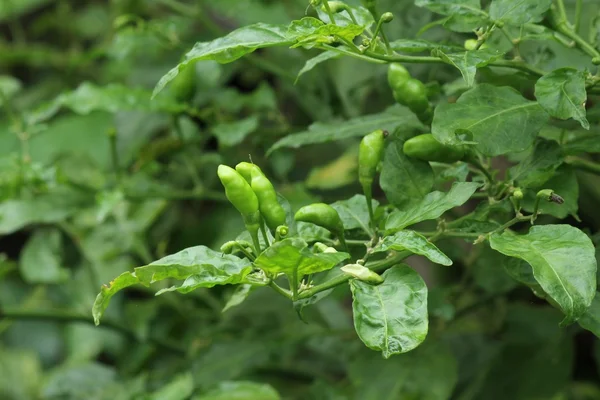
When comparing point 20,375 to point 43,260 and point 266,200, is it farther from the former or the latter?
point 266,200

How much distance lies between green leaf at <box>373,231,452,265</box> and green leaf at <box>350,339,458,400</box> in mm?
479

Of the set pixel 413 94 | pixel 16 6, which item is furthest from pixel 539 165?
pixel 16 6

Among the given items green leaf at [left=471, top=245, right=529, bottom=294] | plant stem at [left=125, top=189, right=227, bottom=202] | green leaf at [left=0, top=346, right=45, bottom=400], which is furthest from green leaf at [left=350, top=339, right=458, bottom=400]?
green leaf at [left=0, top=346, right=45, bottom=400]

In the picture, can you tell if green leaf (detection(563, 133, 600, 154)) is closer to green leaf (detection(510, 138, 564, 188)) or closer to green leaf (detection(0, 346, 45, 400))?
green leaf (detection(510, 138, 564, 188))

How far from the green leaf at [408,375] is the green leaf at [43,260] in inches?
23.0

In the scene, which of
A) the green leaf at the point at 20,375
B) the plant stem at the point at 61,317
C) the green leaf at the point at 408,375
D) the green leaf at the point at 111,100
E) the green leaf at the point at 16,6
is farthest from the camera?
the green leaf at the point at 16,6

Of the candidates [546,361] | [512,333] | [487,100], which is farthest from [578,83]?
[512,333]

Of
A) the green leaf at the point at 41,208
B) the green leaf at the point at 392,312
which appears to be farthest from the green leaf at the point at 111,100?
the green leaf at the point at 392,312

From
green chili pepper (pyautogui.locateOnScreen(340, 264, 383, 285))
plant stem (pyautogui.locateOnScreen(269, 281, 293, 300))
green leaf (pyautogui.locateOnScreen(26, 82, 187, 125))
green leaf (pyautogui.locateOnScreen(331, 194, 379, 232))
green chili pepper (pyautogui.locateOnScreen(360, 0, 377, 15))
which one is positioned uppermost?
green chili pepper (pyautogui.locateOnScreen(360, 0, 377, 15))

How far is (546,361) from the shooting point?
4.19 ft

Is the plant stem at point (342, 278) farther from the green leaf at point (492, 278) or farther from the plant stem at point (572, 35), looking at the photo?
the green leaf at point (492, 278)

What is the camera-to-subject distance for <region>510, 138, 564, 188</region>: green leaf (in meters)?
0.74

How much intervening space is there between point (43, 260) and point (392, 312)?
37.6 inches

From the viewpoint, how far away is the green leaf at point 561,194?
0.75 meters
